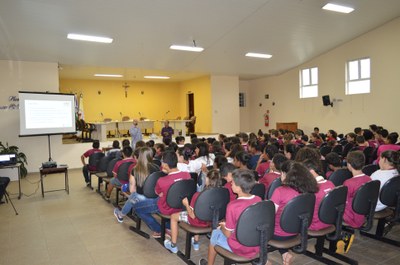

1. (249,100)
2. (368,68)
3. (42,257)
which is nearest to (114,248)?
(42,257)

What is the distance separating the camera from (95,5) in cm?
645

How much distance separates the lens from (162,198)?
349 centimetres

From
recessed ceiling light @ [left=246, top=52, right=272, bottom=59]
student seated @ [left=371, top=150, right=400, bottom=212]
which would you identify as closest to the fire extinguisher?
recessed ceiling light @ [left=246, top=52, right=272, bottom=59]

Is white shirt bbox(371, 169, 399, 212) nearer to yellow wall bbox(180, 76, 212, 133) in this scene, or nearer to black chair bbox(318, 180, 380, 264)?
black chair bbox(318, 180, 380, 264)

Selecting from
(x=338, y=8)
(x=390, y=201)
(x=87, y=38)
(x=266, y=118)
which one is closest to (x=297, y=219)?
(x=390, y=201)

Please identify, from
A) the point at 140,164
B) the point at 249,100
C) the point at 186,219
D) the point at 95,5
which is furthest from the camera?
the point at 249,100

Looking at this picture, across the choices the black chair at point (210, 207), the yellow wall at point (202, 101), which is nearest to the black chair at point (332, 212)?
the black chair at point (210, 207)

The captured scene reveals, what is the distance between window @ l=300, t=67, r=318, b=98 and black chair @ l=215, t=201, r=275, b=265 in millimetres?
11662

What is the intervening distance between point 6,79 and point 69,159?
10.2 feet

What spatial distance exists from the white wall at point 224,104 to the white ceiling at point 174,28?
2412 millimetres

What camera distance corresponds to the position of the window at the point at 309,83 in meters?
12.9

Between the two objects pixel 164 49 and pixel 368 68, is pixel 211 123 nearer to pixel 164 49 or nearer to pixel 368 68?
pixel 164 49

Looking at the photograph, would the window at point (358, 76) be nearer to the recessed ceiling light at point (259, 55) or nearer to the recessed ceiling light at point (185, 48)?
the recessed ceiling light at point (259, 55)

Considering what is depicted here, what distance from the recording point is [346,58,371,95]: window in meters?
10.6
